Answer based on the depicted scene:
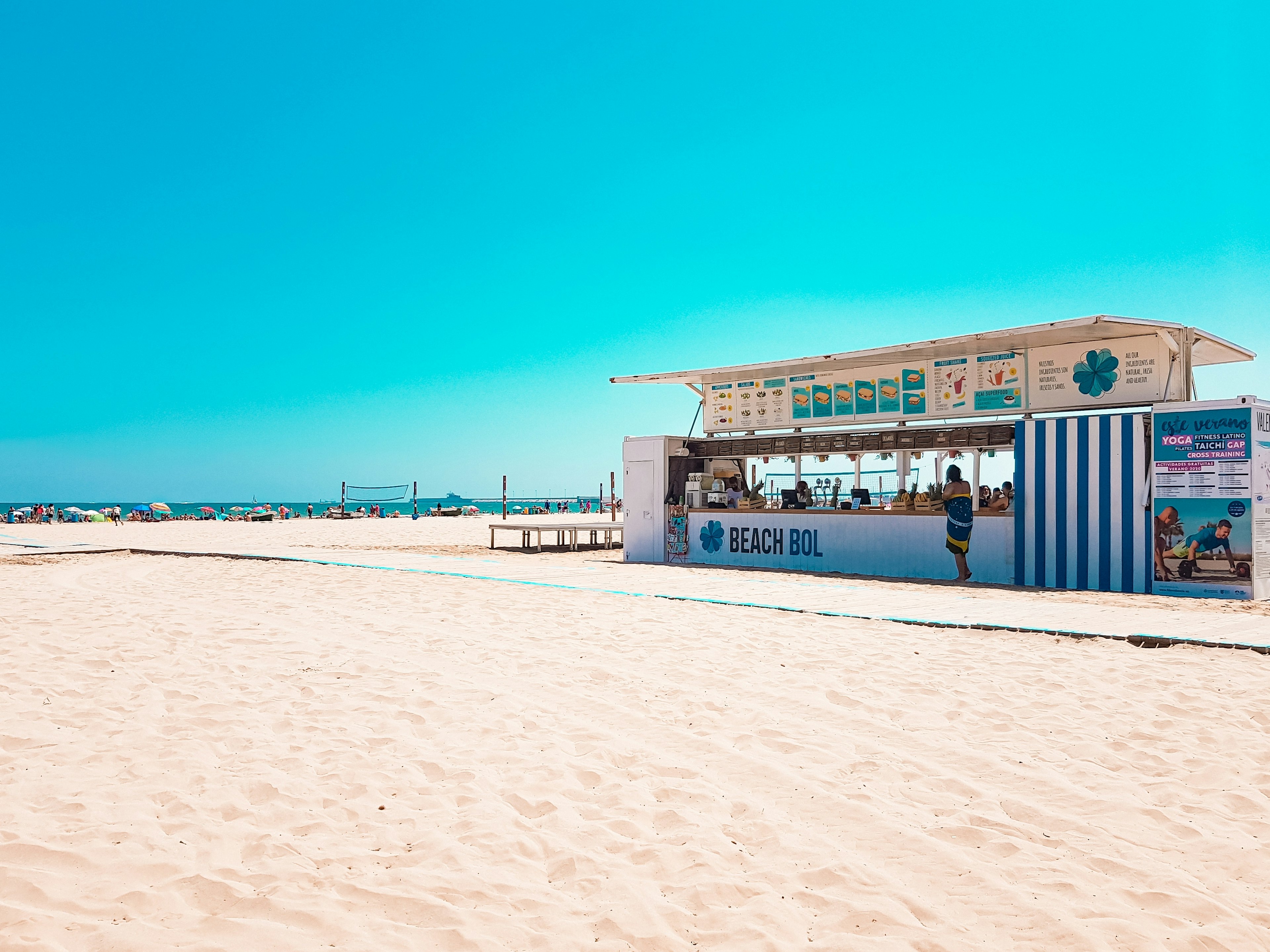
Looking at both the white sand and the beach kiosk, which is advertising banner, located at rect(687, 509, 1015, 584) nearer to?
the beach kiosk

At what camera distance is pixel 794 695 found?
506cm

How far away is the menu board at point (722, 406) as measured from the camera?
49.0 feet

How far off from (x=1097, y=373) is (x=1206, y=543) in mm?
2496

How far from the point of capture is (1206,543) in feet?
32.5

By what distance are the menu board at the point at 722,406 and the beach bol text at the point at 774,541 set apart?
184cm

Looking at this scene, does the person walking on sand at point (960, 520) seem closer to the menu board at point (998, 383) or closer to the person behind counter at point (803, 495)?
the menu board at point (998, 383)

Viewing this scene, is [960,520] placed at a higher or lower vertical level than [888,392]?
lower

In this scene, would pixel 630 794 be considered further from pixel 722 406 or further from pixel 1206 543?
pixel 722 406

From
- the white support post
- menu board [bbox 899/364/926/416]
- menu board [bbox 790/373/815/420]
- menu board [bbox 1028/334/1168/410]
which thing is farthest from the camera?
menu board [bbox 790/373/815/420]

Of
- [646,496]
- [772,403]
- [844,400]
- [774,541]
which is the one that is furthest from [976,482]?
[646,496]

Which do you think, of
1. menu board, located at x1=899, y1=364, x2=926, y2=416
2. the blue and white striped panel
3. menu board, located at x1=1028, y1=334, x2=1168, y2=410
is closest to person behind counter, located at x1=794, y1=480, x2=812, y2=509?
menu board, located at x1=899, y1=364, x2=926, y2=416

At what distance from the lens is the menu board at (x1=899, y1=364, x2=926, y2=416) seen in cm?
1278

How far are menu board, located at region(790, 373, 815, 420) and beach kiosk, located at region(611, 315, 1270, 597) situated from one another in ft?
0.08

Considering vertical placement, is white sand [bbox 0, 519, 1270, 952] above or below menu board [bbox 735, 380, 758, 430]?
below
